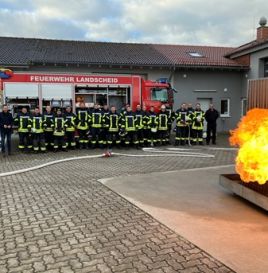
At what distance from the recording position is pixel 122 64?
23641 mm

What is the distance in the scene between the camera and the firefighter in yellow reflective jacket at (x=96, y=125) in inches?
602

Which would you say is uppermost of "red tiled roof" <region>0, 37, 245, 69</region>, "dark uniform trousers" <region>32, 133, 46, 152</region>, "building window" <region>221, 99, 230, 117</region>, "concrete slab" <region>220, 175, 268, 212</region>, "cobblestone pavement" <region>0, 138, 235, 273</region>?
"red tiled roof" <region>0, 37, 245, 69</region>

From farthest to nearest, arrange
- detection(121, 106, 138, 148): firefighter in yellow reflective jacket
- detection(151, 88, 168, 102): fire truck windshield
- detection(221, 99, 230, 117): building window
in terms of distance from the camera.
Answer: detection(221, 99, 230, 117): building window, detection(151, 88, 168, 102): fire truck windshield, detection(121, 106, 138, 148): firefighter in yellow reflective jacket

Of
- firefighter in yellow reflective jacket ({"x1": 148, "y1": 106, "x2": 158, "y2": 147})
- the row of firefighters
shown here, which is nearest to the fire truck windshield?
the row of firefighters

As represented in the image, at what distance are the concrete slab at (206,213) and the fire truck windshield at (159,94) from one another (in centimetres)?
857

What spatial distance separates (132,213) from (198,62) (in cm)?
2022

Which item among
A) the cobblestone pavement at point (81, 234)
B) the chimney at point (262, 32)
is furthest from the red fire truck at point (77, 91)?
the chimney at point (262, 32)

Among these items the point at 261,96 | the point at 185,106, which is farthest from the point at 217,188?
the point at 185,106

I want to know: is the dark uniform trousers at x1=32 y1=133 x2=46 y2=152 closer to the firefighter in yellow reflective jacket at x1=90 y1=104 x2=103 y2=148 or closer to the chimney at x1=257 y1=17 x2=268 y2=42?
the firefighter in yellow reflective jacket at x1=90 y1=104 x2=103 y2=148

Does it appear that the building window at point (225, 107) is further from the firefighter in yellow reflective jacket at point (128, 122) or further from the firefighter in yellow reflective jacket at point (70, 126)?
the firefighter in yellow reflective jacket at point (70, 126)

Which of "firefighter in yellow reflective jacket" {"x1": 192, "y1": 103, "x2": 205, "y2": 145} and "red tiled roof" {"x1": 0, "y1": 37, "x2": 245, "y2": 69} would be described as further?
"red tiled roof" {"x1": 0, "y1": 37, "x2": 245, "y2": 69}

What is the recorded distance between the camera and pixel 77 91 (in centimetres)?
1661

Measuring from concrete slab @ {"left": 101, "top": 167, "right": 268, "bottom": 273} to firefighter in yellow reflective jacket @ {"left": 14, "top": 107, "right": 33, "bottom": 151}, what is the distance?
6551 millimetres

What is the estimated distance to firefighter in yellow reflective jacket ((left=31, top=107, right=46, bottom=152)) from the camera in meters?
14.3
